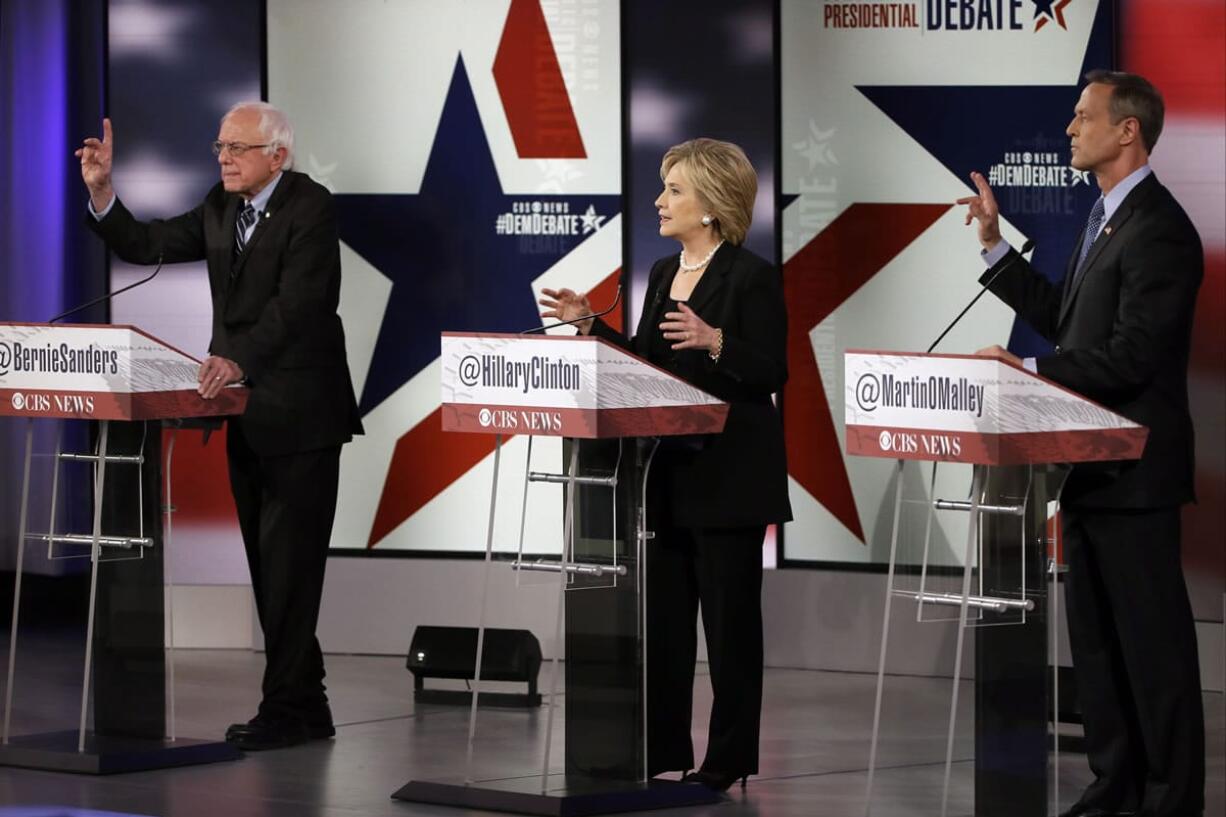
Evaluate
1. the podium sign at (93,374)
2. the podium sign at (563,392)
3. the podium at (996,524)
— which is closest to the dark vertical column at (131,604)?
the podium sign at (93,374)

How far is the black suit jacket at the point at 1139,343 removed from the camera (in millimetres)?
4434

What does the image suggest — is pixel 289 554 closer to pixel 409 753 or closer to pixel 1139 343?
pixel 409 753

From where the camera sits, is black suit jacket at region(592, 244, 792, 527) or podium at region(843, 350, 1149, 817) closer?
podium at region(843, 350, 1149, 817)

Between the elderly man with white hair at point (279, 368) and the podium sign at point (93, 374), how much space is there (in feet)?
1.04

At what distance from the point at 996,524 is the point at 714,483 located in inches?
36.3

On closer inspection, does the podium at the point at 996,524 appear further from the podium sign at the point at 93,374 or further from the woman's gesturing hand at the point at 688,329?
the podium sign at the point at 93,374

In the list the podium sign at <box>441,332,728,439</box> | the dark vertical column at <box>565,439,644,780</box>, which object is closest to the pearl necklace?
the podium sign at <box>441,332,728,439</box>

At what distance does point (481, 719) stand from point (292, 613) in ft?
2.62

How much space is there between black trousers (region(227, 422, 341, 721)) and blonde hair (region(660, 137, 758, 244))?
1.49 m

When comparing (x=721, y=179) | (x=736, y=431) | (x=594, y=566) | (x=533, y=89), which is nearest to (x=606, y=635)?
(x=594, y=566)

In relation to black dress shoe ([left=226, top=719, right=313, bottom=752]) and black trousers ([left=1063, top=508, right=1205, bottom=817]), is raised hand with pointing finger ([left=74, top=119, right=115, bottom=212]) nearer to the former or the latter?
black dress shoe ([left=226, top=719, right=313, bottom=752])

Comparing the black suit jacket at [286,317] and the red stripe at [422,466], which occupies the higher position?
the black suit jacket at [286,317]

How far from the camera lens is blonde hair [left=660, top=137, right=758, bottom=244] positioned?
5.11m

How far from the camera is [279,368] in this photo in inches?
229
